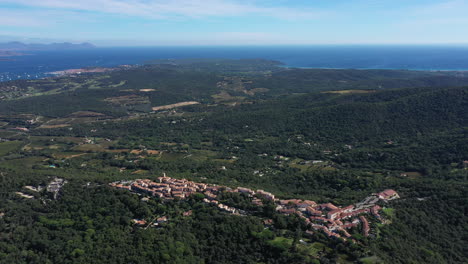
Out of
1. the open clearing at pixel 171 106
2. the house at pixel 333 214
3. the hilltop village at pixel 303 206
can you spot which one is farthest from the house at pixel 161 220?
the open clearing at pixel 171 106

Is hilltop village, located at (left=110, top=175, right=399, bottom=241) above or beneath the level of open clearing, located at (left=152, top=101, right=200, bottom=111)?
beneath

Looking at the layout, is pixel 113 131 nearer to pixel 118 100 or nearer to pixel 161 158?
pixel 161 158

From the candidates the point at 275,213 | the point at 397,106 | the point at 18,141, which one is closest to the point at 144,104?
the point at 18,141

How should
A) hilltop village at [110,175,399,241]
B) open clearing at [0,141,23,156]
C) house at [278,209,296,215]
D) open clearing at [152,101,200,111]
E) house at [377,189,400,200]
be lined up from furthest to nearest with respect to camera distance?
open clearing at [152,101,200,111] < open clearing at [0,141,23,156] < house at [377,189,400,200] < house at [278,209,296,215] < hilltop village at [110,175,399,241]

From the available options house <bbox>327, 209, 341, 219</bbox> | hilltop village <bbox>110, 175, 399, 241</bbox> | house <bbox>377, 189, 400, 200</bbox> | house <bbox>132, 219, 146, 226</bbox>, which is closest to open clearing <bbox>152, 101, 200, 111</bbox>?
hilltop village <bbox>110, 175, 399, 241</bbox>

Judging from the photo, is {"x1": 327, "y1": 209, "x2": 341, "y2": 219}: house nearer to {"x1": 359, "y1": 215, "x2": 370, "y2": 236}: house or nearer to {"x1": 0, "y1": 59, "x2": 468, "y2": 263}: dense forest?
{"x1": 359, "y1": 215, "x2": 370, "y2": 236}: house

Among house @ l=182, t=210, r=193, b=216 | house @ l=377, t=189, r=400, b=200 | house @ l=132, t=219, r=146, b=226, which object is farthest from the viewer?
house @ l=377, t=189, r=400, b=200
